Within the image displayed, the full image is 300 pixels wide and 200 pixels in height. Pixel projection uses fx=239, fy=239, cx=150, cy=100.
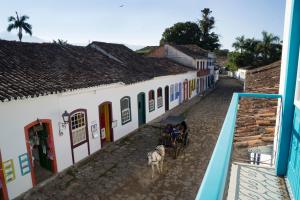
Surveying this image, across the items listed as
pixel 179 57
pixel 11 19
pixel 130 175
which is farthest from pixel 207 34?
pixel 130 175

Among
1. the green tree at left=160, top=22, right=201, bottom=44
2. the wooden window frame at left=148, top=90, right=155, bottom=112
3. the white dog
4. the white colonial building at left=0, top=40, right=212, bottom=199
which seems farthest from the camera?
the green tree at left=160, top=22, right=201, bottom=44

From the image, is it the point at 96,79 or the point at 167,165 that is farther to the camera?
the point at 96,79

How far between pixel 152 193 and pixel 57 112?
15.1ft

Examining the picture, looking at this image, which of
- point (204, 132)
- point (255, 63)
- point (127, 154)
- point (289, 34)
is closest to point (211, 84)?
point (255, 63)

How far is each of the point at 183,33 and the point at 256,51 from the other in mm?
14749

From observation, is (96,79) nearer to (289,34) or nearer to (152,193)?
(152,193)

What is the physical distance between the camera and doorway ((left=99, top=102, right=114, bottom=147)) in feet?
40.4

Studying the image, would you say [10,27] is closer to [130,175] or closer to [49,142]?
[49,142]

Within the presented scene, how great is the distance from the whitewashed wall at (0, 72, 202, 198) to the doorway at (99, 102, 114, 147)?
0.25 meters

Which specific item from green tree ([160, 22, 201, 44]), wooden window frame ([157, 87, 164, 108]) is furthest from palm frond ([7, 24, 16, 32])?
wooden window frame ([157, 87, 164, 108])

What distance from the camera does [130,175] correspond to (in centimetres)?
935

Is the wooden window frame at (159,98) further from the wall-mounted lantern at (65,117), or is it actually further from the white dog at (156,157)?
the wall-mounted lantern at (65,117)

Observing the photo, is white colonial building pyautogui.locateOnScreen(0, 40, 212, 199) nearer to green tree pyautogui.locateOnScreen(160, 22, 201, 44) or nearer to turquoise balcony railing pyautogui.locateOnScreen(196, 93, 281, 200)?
turquoise balcony railing pyautogui.locateOnScreen(196, 93, 281, 200)

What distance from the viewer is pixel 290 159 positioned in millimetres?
3217
